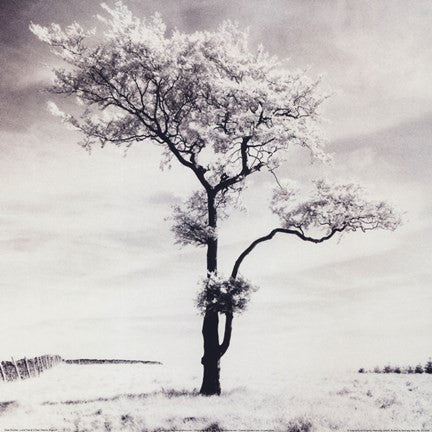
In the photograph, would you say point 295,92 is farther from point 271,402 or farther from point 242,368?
point 242,368

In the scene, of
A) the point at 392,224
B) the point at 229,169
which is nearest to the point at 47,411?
the point at 229,169

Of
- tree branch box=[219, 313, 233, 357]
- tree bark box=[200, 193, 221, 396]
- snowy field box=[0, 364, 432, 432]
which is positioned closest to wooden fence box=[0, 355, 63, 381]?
snowy field box=[0, 364, 432, 432]

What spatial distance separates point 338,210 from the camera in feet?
65.1

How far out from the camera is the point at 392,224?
65.1 ft

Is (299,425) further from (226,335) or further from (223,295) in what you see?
(226,335)

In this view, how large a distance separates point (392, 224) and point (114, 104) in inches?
524

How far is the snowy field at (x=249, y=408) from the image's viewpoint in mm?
12430

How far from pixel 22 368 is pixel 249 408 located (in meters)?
21.7

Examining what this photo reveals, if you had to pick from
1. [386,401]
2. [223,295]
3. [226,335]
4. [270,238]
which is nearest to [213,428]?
[223,295]

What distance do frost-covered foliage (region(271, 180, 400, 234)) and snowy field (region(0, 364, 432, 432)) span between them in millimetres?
6967

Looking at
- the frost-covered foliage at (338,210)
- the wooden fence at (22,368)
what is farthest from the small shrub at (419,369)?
the wooden fence at (22,368)

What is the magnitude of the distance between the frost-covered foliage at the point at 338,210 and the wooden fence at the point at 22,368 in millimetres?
20080

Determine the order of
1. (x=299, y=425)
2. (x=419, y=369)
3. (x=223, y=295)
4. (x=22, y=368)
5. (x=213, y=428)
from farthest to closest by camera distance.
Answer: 1. (x=22, y=368)
2. (x=419, y=369)
3. (x=223, y=295)
4. (x=213, y=428)
5. (x=299, y=425)

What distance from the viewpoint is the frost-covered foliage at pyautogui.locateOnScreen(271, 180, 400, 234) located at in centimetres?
1970
